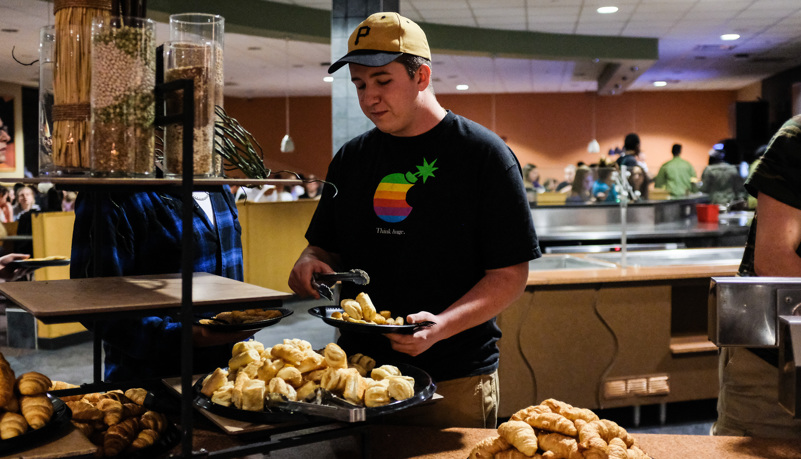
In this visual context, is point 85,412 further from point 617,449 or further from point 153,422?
point 617,449

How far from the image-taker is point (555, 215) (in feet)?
23.1

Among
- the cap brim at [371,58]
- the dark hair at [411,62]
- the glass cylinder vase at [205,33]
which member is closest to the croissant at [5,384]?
the glass cylinder vase at [205,33]

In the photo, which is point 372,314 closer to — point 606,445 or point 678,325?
point 606,445

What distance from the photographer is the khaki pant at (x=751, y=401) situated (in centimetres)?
178

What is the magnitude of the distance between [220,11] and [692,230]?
18.0ft

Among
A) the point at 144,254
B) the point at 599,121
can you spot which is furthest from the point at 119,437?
the point at 599,121

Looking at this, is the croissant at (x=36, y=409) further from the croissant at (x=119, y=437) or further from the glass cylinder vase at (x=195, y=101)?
the glass cylinder vase at (x=195, y=101)

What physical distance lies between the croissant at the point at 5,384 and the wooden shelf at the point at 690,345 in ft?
12.1

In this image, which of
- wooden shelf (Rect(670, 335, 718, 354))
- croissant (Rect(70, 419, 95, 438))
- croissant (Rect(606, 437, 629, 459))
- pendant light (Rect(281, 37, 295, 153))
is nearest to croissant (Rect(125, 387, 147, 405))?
croissant (Rect(70, 419, 95, 438))

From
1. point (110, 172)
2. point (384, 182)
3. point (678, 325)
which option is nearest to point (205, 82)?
point (110, 172)

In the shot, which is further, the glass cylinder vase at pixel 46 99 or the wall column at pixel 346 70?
the wall column at pixel 346 70

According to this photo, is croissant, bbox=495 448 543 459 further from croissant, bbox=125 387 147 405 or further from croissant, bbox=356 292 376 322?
croissant, bbox=125 387 147 405

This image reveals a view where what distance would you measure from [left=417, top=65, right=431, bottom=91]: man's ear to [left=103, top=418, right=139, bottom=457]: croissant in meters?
1.02

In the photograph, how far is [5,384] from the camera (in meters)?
1.09
